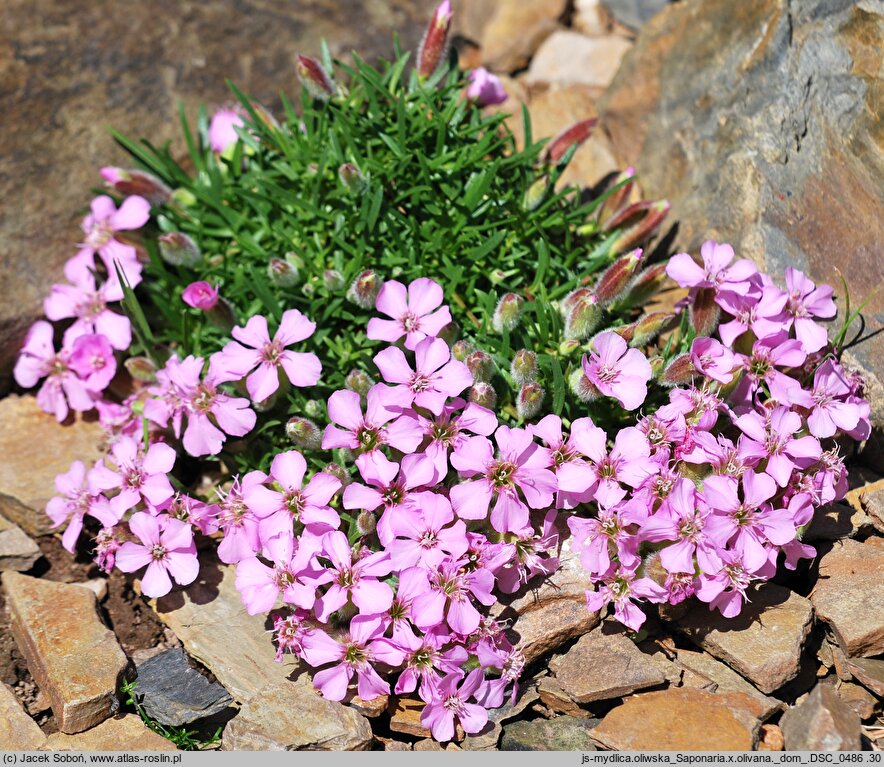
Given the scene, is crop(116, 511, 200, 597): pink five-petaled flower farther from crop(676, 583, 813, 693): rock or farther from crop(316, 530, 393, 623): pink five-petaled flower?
crop(676, 583, 813, 693): rock

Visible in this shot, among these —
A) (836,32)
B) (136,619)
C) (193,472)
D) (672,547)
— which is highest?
(836,32)

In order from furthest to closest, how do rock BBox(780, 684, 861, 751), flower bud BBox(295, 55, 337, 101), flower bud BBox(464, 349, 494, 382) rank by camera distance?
flower bud BBox(295, 55, 337, 101), flower bud BBox(464, 349, 494, 382), rock BBox(780, 684, 861, 751)

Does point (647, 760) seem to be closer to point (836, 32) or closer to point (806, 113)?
point (806, 113)

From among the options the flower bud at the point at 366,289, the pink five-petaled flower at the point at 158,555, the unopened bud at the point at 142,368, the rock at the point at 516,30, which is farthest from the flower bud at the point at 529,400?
the rock at the point at 516,30

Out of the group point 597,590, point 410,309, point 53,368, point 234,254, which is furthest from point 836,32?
point 53,368

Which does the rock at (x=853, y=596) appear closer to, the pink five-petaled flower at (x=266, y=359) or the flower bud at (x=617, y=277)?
the flower bud at (x=617, y=277)

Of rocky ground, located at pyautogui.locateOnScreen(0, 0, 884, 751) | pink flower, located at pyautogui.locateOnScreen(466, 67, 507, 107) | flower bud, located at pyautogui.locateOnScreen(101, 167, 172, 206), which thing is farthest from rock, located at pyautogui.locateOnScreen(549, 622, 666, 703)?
flower bud, located at pyautogui.locateOnScreen(101, 167, 172, 206)

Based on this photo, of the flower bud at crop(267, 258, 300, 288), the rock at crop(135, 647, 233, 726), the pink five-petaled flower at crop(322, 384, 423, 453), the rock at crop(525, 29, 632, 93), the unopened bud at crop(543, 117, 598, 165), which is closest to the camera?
the rock at crop(135, 647, 233, 726)
